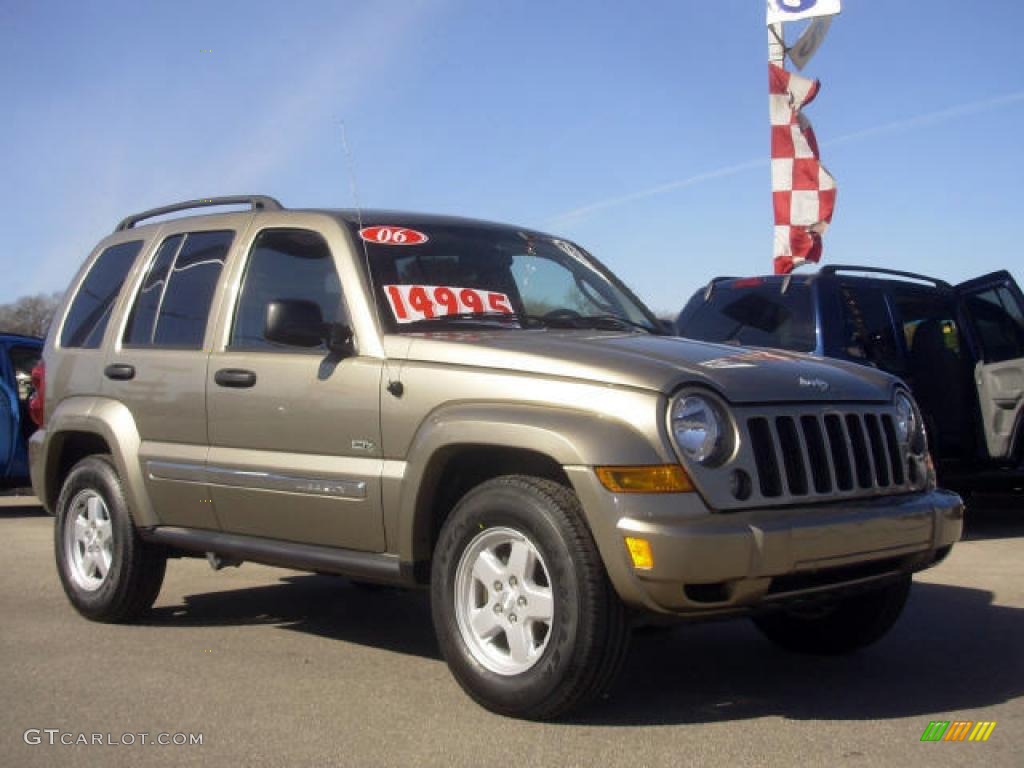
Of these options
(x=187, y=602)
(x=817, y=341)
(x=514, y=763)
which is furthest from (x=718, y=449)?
(x=817, y=341)

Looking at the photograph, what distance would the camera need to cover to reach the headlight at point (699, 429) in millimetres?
3951

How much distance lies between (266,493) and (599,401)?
169cm

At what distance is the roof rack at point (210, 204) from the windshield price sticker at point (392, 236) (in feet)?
2.05

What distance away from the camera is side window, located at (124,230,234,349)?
18.5 feet

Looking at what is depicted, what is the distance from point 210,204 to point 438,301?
5.60ft

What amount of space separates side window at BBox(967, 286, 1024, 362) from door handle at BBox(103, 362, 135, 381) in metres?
6.43

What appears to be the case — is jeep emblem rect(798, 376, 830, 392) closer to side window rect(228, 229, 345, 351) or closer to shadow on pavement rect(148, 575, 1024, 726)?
shadow on pavement rect(148, 575, 1024, 726)

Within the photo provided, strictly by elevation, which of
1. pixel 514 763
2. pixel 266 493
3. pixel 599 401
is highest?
pixel 599 401

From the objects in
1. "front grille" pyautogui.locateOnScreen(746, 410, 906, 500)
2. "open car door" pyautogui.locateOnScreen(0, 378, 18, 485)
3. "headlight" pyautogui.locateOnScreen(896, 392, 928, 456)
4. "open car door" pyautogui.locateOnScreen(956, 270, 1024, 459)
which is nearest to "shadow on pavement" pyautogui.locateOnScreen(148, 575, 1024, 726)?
"front grille" pyautogui.locateOnScreen(746, 410, 906, 500)

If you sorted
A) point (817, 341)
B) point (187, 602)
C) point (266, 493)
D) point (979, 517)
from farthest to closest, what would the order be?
point (979, 517), point (817, 341), point (187, 602), point (266, 493)

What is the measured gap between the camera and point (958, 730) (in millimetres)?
4055

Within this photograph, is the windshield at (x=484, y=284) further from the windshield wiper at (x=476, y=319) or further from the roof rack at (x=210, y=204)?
the roof rack at (x=210, y=204)

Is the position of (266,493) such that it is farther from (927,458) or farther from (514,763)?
(927,458)

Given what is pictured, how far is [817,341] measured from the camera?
819cm
